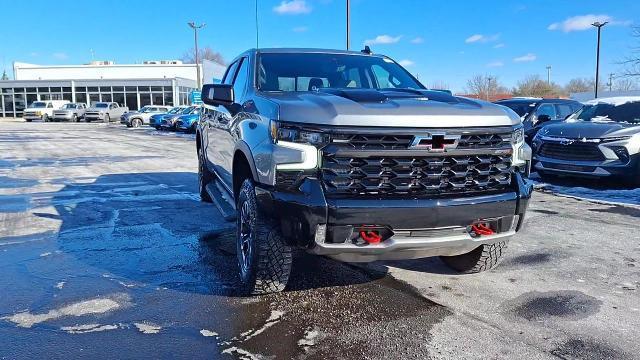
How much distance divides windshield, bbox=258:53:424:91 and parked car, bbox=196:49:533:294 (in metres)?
0.62

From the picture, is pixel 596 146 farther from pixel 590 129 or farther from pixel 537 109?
pixel 537 109

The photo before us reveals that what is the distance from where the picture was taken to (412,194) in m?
3.34

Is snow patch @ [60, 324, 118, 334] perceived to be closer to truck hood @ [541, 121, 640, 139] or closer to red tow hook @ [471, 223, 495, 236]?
red tow hook @ [471, 223, 495, 236]

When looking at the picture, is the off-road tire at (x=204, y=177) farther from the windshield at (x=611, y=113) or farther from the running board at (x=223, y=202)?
the windshield at (x=611, y=113)

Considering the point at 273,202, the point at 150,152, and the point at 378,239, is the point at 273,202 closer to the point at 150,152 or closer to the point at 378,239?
the point at 378,239

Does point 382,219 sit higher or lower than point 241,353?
higher

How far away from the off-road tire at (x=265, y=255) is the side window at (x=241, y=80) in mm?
1243

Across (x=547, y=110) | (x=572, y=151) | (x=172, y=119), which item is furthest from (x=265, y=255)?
(x=172, y=119)

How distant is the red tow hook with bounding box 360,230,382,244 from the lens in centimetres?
324

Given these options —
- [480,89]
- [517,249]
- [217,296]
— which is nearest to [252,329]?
[217,296]

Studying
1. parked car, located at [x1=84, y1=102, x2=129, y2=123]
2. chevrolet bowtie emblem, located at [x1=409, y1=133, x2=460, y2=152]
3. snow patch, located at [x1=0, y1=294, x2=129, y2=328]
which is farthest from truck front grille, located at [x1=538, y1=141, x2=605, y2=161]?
parked car, located at [x1=84, y1=102, x2=129, y2=123]

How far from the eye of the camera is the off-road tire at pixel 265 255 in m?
3.55

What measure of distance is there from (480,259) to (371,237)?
4.92 feet

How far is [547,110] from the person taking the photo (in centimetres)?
1300
